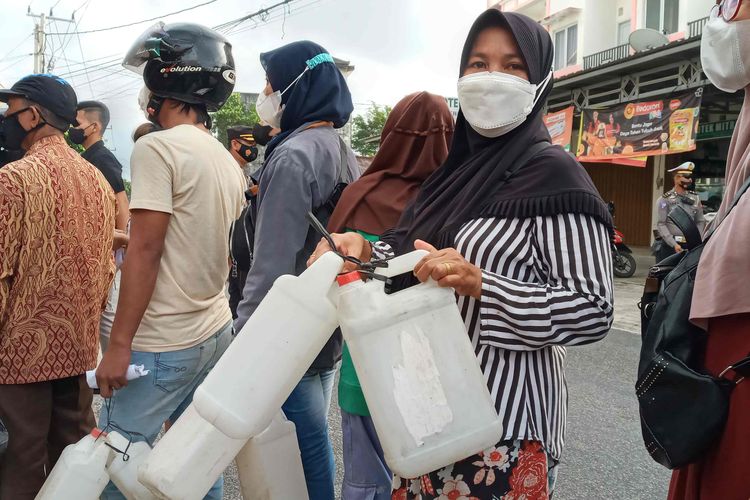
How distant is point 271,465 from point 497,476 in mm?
821

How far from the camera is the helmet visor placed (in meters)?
2.02

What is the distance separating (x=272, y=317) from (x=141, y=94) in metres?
1.43

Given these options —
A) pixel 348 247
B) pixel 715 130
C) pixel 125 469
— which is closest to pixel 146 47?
pixel 348 247

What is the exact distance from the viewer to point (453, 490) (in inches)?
51.3

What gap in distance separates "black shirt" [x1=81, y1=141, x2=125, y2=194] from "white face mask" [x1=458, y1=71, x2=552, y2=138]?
3.47 metres

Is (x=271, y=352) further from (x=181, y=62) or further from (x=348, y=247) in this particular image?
(x=181, y=62)

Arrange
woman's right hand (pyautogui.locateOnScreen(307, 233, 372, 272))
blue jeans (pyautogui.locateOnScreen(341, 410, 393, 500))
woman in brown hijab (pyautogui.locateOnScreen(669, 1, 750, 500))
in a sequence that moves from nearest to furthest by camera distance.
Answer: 1. woman in brown hijab (pyautogui.locateOnScreen(669, 1, 750, 500))
2. woman's right hand (pyautogui.locateOnScreen(307, 233, 372, 272))
3. blue jeans (pyautogui.locateOnScreen(341, 410, 393, 500))

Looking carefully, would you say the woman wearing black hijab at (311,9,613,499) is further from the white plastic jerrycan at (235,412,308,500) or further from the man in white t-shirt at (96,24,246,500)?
the man in white t-shirt at (96,24,246,500)

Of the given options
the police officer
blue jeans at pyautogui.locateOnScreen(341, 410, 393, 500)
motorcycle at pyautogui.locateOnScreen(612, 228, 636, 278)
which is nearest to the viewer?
blue jeans at pyautogui.locateOnScreen(341, 410, 393, 500)

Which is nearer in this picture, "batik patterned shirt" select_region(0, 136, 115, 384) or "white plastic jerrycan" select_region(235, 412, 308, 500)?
"white plastic jerrycan" select_region(235, 412, 308, 500)

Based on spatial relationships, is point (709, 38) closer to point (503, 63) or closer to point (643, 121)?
point (503, 63)

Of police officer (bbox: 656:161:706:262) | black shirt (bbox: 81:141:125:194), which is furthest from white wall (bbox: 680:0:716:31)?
black shirt (bbox: 81:141:125:194)

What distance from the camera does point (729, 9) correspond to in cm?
139

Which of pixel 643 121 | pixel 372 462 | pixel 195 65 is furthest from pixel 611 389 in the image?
pixel 643 121
